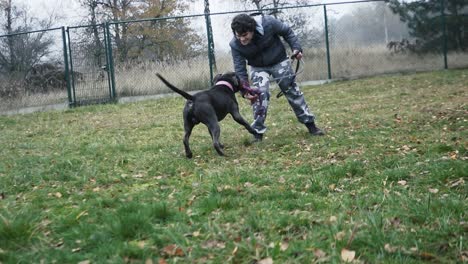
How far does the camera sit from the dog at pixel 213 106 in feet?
18.6

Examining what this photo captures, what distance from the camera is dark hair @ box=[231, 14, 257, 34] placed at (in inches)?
235

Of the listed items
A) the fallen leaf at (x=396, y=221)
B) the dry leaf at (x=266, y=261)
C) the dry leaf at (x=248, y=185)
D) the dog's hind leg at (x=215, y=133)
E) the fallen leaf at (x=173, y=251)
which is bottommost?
the dry leaf at (x=266, y=261)

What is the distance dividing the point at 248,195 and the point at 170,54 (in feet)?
38.5

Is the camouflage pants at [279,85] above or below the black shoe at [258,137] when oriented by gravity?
above

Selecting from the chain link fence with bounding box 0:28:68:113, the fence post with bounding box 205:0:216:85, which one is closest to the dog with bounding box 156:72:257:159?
Answer: the fence post with bounding box 205:0:216:85

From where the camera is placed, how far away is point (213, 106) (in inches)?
229

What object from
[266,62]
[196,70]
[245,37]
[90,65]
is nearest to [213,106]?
[245,37]

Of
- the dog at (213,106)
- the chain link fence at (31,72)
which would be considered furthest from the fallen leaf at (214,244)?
the chain link fence at (31,72)

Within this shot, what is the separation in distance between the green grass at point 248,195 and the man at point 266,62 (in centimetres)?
38

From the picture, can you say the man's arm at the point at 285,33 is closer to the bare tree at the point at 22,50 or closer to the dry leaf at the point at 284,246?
the dry leaf at the point at 284,246

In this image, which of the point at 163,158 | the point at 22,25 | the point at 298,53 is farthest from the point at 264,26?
the point at 22,25

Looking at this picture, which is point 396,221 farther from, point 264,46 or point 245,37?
point 264,46

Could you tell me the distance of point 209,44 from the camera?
1441 cm

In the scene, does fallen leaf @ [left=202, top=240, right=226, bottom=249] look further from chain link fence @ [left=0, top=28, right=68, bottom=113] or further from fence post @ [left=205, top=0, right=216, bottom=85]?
chain link fence @ [left=0, top=28, right=68, bottom=113]
